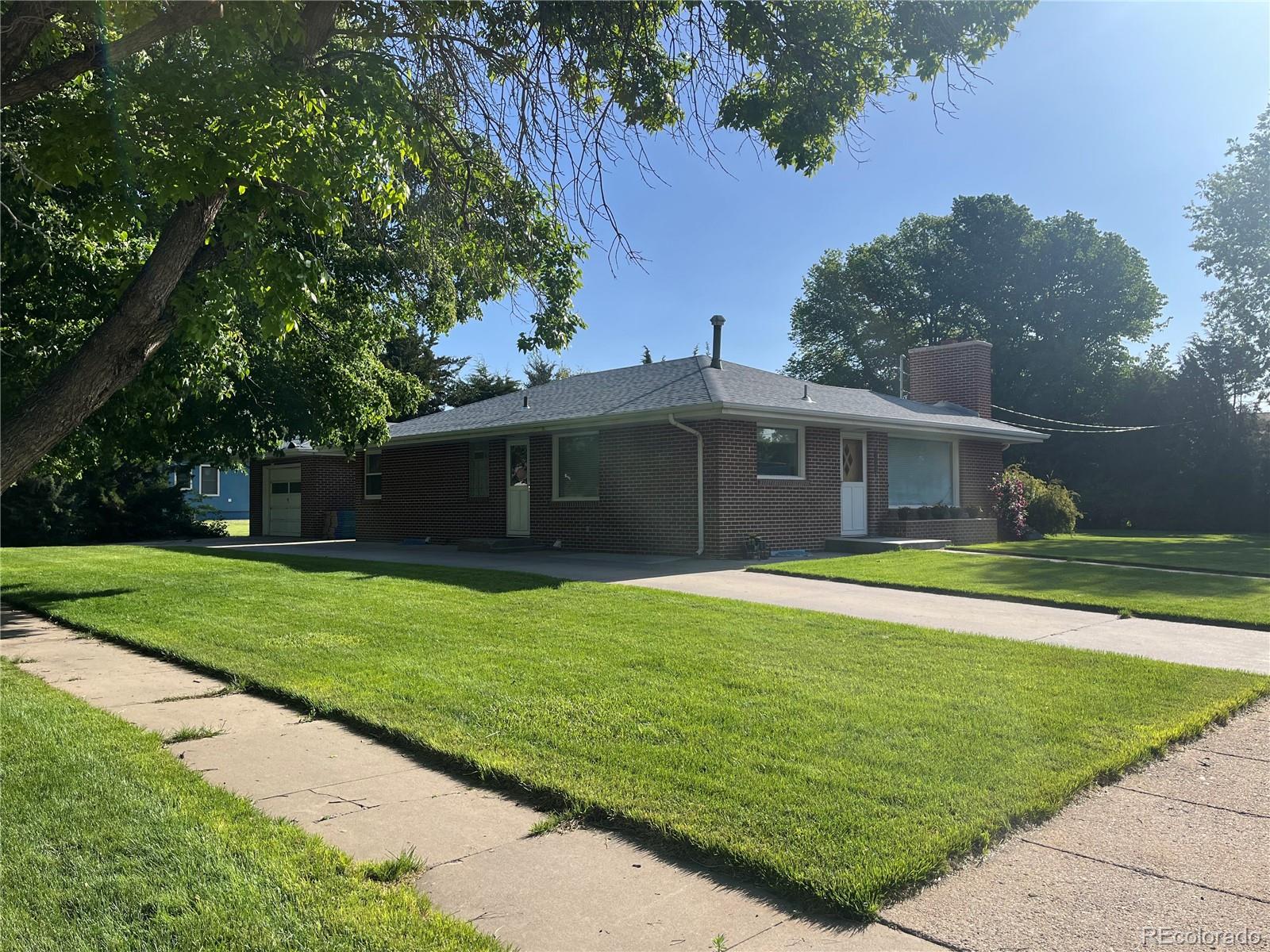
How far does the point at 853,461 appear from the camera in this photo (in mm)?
17922

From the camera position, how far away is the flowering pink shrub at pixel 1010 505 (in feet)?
69.9

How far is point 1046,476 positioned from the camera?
3281 centimetres

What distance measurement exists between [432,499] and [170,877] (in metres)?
17.9

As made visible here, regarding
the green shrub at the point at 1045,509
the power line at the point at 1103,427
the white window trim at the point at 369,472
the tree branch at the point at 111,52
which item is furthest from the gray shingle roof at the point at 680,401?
the power line at the point at 1103,427

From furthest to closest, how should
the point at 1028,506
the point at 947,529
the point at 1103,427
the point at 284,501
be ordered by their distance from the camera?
the point at 1103,427
the point at 284,501
the point at 1028,506
the point at 947,529

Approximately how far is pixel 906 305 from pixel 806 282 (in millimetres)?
6694

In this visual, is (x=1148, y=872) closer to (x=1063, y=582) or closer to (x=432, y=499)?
(x=1063, y=582)

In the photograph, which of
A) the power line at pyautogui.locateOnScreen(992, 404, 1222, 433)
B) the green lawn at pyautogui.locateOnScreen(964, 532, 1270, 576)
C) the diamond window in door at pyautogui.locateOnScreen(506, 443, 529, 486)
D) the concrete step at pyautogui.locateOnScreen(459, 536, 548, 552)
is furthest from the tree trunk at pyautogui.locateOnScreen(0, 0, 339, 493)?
the power line at pyautogui.locateOnScreen(992, 404, 1222, 433)

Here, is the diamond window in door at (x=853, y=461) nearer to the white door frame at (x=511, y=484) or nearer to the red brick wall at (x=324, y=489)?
the white door frame at (x=511, y=484)

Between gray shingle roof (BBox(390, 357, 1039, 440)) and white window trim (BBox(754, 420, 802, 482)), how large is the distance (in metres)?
0.40

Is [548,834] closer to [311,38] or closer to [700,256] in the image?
[311,38]

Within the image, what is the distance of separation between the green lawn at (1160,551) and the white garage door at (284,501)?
19.0 m

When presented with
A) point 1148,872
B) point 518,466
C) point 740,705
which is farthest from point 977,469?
point 1148,872

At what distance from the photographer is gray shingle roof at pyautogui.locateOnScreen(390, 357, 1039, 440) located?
15633 mm
